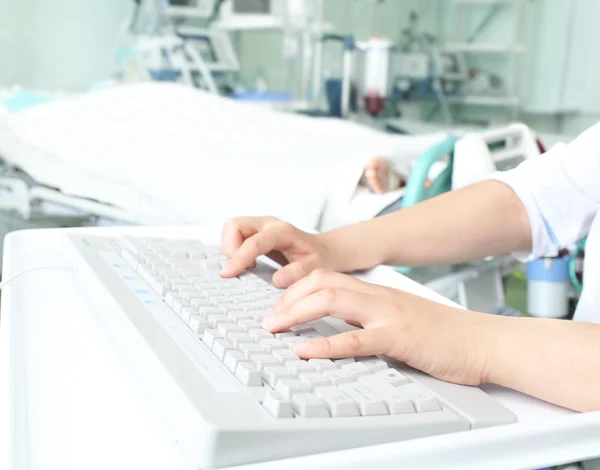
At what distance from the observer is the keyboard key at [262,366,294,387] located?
40 centimetres

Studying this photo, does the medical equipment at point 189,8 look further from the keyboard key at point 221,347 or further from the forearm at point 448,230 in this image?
the keyboard key at point 221,347

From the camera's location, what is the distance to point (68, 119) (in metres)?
1.84

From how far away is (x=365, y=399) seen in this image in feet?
1.26

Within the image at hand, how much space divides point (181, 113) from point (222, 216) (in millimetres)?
563

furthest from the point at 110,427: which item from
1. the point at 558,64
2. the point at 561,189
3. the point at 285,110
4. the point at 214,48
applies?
the point at 558,64

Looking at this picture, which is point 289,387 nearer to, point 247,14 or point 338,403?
point 338,403

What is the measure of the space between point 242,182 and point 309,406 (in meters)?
1.13

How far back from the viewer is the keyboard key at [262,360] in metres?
0.41

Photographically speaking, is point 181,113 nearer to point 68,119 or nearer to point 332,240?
point 68,119

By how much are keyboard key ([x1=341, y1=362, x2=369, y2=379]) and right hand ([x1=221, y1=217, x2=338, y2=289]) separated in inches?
9.8

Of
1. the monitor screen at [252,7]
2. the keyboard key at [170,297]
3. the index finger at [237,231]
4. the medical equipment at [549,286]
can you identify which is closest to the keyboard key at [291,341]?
the keyboard key at [170,297]

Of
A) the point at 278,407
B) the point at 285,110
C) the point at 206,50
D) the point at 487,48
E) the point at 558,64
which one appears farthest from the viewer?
the point at 558,64

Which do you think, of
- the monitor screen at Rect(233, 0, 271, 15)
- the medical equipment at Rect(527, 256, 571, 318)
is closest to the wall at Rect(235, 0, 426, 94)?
the monitor screen at Rect(233, 0, 271, 15)

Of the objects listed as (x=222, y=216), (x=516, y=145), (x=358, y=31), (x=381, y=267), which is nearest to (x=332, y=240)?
(x=381, y=267)
